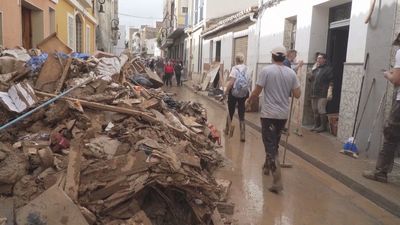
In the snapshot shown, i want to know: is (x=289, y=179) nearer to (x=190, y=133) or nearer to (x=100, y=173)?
(x=190, y=133)

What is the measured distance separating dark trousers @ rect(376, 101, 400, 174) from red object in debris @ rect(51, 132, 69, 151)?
4.18m

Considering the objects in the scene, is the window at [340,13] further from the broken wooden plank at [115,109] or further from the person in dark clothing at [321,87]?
the broken wooden plank at [115,109]

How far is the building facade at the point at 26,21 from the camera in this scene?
8758mm

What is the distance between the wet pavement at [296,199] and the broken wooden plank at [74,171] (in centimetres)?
174

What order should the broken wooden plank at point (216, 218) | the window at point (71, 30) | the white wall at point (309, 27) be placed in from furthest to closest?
the window at point (71, 30) < the white wall at point (309, 27) < the broken wooden plank at point (216, 218)

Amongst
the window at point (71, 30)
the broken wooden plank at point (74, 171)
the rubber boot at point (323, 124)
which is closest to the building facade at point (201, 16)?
the window at point (71, 30)

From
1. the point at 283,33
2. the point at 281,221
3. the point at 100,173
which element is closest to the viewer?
the point at 100,173

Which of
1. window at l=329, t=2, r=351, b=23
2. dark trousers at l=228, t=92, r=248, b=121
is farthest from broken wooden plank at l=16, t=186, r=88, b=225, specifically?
window at l=329, t=2, r=351, b=23

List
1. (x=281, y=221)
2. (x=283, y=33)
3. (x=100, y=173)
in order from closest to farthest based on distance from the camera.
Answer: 1. (x=100, y=173)
2. (x=281, y=221)
3. (x=283, y=33)

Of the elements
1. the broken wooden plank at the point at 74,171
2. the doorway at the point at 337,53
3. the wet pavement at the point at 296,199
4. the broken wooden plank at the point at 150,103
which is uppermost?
the doorway at the point at 337,53

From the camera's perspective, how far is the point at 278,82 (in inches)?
216

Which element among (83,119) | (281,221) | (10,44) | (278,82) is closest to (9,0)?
(10,44)

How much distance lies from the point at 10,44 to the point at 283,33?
7.17 meters

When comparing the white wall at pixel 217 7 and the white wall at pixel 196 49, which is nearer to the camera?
the white wall at pixel 217 7
